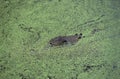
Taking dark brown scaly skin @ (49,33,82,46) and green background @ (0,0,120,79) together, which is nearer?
green background @ (0,0,120,79)

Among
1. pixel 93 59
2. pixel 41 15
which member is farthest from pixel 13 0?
pixel 93 59

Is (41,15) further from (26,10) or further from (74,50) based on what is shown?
(74,50)

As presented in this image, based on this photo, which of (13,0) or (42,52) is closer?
(42,52)

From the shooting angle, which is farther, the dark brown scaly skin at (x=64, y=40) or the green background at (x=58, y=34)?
the dark brown scaly skin at (x=64, y=40)
